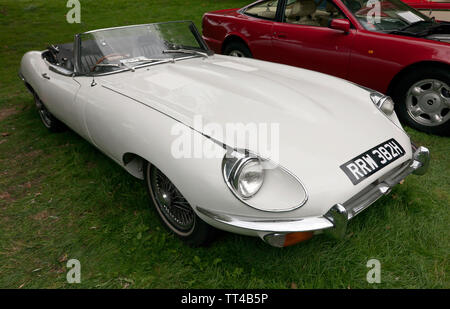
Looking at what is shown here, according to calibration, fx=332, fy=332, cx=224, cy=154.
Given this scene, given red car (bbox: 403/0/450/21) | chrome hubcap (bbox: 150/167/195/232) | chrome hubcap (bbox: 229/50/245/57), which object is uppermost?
red car (bbox: 403/0/450/21)

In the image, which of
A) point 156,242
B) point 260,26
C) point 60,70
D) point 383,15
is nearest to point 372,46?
point 383,15

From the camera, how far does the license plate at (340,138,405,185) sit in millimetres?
1779

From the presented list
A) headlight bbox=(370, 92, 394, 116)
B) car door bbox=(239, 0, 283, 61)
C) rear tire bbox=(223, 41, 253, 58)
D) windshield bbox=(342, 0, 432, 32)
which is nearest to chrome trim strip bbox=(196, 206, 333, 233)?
headlight bbox=(370, 92, 394, 116)

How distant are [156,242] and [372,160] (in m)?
1.46

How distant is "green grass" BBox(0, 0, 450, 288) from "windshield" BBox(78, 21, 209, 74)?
95 centimetres

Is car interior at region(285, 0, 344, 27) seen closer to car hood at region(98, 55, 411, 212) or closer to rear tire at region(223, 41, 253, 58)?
rear tire at region(223, 41, 253, 58)

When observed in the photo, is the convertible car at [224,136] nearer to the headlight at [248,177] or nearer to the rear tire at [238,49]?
the headlight at [248,177]

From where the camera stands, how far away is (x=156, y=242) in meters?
2.25

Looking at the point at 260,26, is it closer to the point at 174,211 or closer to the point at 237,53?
the point at 237,53

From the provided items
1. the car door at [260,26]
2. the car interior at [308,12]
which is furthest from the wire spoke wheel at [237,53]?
the car interior at [308,12]

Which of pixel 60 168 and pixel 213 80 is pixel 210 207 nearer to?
pixel 213 80

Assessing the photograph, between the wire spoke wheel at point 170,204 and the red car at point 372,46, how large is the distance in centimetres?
250
